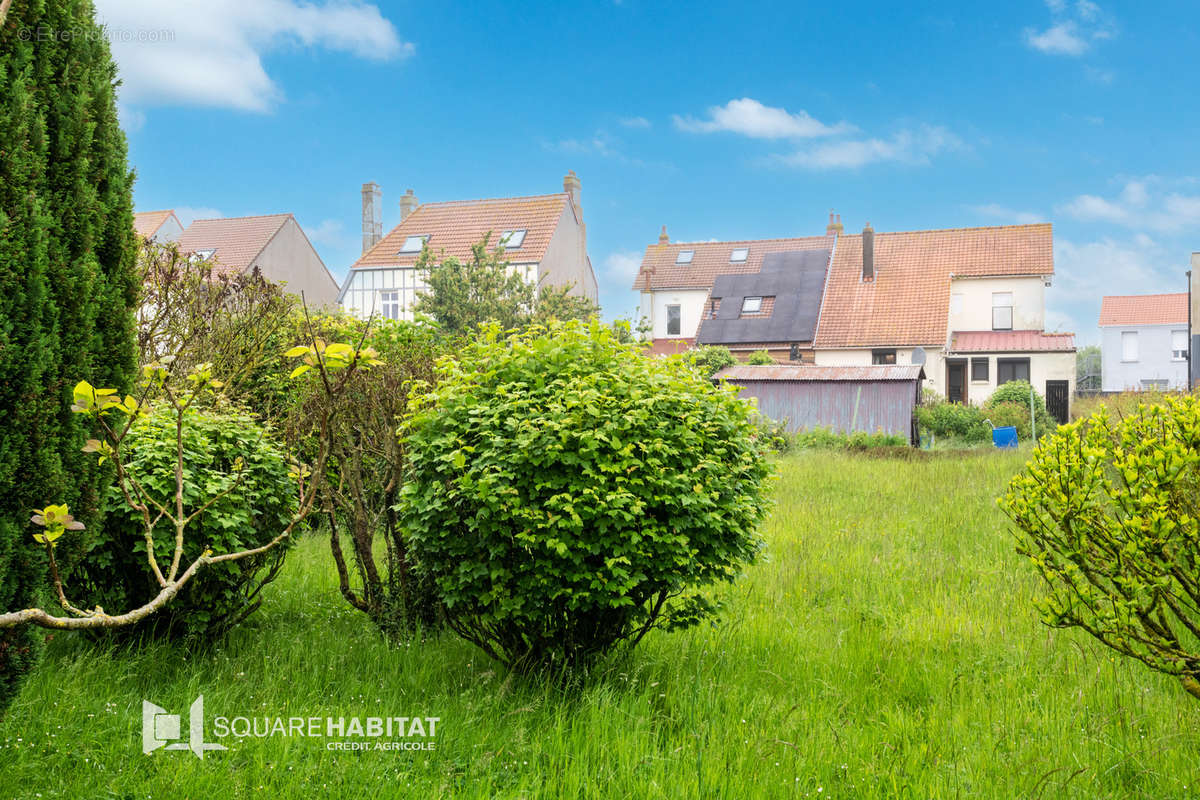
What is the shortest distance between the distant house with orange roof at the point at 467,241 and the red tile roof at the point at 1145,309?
109ft

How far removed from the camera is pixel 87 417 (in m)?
3.78

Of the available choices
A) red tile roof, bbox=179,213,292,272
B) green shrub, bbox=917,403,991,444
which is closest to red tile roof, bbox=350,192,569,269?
red tile roof, bbox=179,213,292,272

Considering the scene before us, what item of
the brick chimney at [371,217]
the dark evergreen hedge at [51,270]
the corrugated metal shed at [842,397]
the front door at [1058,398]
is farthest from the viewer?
the brick chimney at [371,217]

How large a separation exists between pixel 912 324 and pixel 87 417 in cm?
3185

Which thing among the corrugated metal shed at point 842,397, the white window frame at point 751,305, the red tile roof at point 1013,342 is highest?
the white window frame at point 751,305

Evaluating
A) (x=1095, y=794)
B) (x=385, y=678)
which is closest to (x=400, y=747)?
(x=385, y=678)

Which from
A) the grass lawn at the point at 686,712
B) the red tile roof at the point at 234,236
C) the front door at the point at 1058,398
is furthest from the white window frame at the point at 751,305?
the grass lawn at the point at 686,712

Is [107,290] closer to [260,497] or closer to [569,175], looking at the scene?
[260,497]

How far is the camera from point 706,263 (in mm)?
40000

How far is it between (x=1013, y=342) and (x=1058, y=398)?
111 inches

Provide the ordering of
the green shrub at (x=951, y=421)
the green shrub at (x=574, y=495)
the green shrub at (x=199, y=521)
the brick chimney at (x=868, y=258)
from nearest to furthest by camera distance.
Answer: the green shrub at (x=574, y=495), the green shrub at (x=199, y=521), the green shrub at (x=951, y=421), the brick chimney at (x=868, y=258)

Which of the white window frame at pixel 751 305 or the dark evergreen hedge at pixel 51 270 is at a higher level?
the white window frame at pixel 751 305

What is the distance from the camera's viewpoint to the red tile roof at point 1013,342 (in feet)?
102

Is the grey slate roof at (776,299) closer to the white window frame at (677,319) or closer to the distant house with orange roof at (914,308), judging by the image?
the distant house with orange roof at (914,308)
